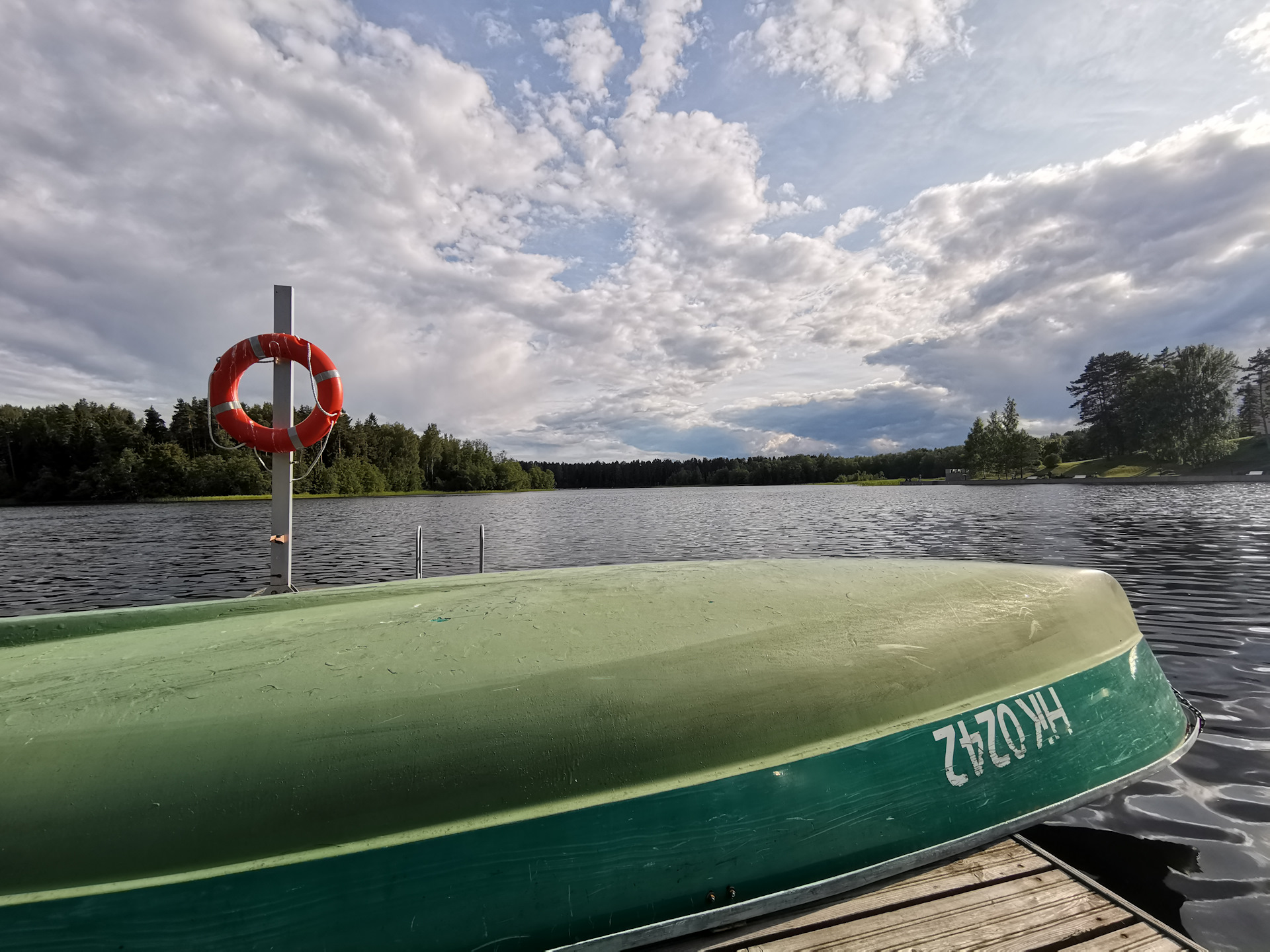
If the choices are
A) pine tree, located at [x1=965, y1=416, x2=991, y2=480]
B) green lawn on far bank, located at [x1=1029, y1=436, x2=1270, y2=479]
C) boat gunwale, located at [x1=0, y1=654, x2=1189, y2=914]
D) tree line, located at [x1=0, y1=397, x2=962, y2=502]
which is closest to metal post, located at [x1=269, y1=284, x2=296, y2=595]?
boat gunwale, located at [x1=0, y1=654, x2=1189, y2=914]

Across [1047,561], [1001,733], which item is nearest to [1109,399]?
[1047,561]

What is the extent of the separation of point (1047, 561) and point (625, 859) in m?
13.2

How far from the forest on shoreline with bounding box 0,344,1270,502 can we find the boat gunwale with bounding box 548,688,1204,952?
54.0 metres

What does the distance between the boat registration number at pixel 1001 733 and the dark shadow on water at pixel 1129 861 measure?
744 mm

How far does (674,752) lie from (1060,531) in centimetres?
2001

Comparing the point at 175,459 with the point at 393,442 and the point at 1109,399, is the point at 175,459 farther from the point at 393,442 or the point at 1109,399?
the point at 1109,399

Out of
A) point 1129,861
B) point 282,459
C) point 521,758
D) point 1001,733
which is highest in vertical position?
point 282,459

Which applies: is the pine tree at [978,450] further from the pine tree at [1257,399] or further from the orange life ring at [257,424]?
the orange life ring at [257,424]

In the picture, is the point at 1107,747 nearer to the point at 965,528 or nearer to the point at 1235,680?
the point at 1235,680

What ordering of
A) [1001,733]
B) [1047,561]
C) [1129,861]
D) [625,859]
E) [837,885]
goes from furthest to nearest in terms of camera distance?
[1047,561]
[1129,861]
[1001,733]
[837,885]
[625,859]

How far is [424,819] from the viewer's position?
5.64 ft

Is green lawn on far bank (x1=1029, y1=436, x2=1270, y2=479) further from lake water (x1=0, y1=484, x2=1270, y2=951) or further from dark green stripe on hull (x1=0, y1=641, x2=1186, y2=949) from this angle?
dark green stripe on hull (x1=0, y1=641, x2=1186, y2=949)

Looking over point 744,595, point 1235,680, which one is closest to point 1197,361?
point 1235,680

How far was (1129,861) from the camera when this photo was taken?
288cm
